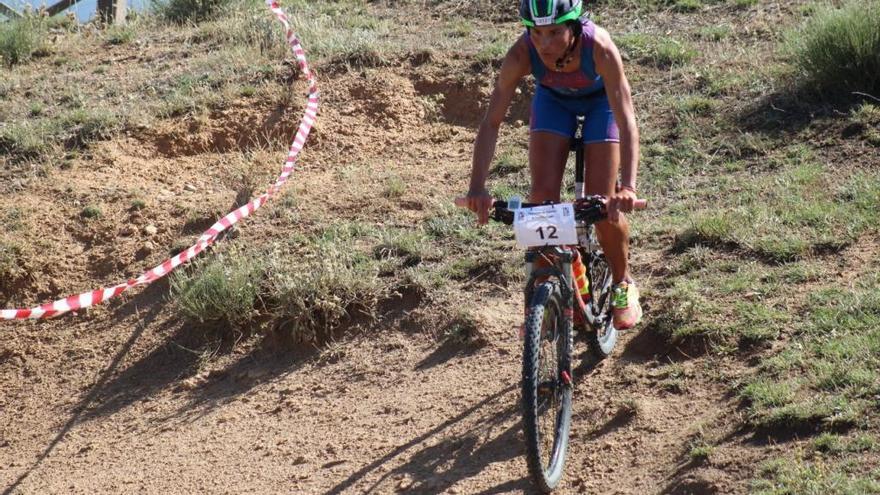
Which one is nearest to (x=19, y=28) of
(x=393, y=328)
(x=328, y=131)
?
(x=328, y=131)

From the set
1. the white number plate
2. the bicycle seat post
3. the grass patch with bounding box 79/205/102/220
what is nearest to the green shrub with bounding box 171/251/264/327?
the grass patch with bounding box 79/205/102/220

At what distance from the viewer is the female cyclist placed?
5.02m

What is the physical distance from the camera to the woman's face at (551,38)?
16.5ft

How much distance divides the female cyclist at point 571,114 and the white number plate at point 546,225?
0.20m

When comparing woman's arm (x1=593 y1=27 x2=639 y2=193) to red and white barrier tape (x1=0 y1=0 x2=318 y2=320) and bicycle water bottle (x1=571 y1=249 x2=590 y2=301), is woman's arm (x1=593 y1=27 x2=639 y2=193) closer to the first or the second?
bicycle water bottle (x1=571 y1=249 x2=590 y2=301)

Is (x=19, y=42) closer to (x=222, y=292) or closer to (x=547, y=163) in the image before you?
(x=222, y=292)

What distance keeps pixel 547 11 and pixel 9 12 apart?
9.09 m

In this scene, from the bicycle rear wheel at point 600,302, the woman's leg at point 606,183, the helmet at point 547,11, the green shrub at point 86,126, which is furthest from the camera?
the green shrub at point 86,126

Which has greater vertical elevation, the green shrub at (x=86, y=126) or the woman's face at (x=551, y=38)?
the woman's face at (x=551, y=38)

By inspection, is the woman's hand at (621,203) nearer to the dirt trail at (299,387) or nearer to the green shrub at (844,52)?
the dirt trail at (299,387)

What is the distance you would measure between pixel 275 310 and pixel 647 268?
2292 millimetres

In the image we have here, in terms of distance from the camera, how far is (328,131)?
930 centimetres

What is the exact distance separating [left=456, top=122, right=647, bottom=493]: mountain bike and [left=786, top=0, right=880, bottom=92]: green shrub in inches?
140

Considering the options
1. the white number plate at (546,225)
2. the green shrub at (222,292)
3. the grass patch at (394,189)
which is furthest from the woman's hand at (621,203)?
the grass patch at (394,189)
